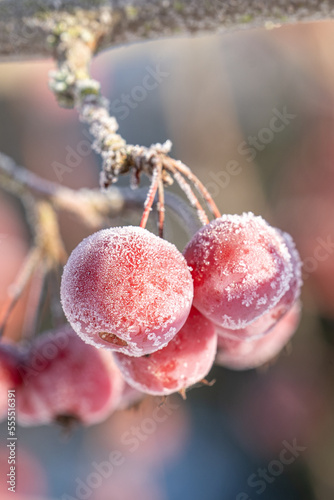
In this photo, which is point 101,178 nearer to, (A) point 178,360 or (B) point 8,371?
(A) point 178,360

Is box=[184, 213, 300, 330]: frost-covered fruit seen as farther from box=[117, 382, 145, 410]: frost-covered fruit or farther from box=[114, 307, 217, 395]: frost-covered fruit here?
box=[117, 382, 145, 410]: frost-covered fruit

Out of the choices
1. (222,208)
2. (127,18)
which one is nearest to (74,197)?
(127,18)

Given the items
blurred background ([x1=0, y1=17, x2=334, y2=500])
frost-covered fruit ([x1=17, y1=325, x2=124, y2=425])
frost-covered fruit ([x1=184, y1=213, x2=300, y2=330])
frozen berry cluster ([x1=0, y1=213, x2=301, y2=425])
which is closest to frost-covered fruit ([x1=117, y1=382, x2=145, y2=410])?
frost-covered fruit ([x1=17, y1=325, x2=124, y2=425])

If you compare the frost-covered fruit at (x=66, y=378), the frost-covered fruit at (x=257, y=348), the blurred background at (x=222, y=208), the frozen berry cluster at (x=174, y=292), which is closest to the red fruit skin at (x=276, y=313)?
the frozen berry cluster at (x=174, y=292)

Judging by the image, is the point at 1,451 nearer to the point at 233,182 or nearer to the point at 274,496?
the point at 274,496

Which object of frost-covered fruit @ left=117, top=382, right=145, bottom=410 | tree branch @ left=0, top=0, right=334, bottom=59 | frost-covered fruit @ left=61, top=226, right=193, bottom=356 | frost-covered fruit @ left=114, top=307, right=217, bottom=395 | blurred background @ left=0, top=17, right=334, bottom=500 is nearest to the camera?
frost-covered fruit @ left=61, top=226, right=193, bottom=356

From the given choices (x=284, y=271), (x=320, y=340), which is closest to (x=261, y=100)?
(x=320, y=340)
